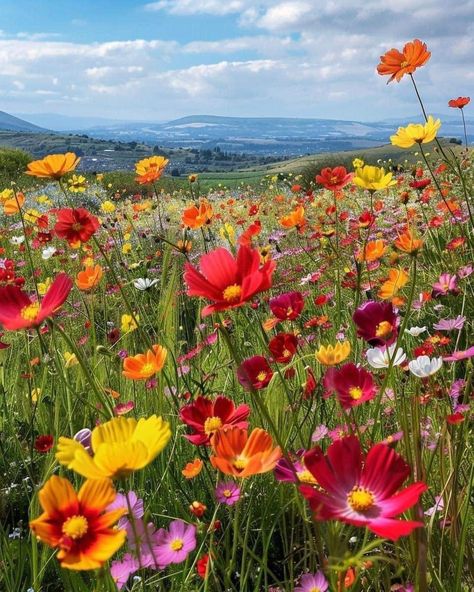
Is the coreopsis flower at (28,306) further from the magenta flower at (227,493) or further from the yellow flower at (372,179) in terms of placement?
the yellow flower at (372,179)

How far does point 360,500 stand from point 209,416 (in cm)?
37

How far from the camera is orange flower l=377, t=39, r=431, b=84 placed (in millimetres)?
1836

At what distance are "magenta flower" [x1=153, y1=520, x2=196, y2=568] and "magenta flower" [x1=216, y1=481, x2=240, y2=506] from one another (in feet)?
0.21

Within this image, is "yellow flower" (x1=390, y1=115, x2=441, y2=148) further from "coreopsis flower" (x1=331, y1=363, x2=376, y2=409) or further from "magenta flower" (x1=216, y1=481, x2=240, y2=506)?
"magenta flower" (x1=216, y1=481, x2=240, y2=506)

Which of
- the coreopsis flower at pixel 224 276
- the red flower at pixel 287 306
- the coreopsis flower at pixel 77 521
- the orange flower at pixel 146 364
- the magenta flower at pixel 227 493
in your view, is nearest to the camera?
the coreopsis flower at pixel 77 521

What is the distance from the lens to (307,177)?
1076 cm

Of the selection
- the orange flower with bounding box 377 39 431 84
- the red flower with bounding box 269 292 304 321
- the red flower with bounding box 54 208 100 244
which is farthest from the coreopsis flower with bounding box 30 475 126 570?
the orange flower with bounding box 377 39 431 84

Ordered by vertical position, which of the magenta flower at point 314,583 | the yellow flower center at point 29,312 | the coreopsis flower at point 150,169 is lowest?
the magenta flower at point 314,583

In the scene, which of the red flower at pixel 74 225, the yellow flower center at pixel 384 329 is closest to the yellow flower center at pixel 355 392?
the yellow flower center at pixel 384 329

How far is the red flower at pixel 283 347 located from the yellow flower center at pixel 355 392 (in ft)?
0.61

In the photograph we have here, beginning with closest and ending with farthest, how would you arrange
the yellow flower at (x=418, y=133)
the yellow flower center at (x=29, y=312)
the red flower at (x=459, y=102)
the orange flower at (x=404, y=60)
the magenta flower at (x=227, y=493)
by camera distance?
the yellow flower center at (x=29, y=312), the magenta flower at (x=227, y=493), the yellow flower at (x=418, y=133), the orange flower at (x=404, y=60), the red flower at (x=459, y=102)

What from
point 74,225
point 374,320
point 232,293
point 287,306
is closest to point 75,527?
point 232,293

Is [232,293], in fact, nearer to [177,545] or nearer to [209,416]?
[209,416]

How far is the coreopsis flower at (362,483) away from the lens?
54cm
